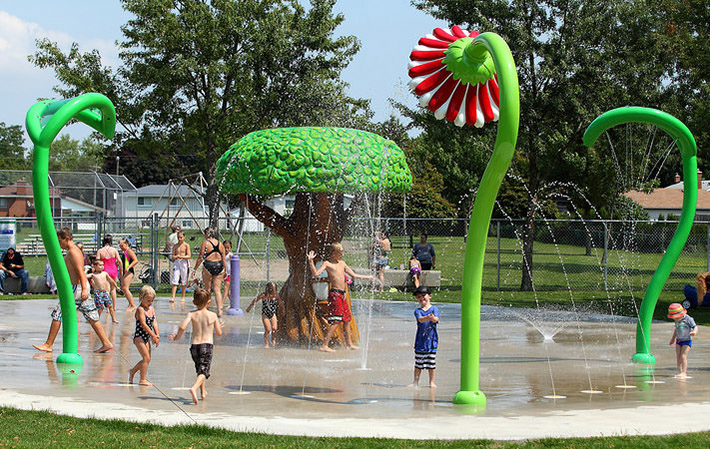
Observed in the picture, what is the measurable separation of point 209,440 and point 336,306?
519cm

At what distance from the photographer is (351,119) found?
27547 mm

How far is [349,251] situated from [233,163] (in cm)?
2631

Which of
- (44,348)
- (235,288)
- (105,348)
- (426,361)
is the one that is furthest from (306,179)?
(235,288)

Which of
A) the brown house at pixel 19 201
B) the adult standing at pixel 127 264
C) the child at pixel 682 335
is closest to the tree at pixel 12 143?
the brown house at pixel 19 201

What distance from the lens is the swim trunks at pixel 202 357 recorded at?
796 centimetres

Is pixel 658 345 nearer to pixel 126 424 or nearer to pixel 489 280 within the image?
pixel 126 424

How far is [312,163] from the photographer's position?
10.6 metres

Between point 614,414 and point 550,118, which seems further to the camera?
point 550,118

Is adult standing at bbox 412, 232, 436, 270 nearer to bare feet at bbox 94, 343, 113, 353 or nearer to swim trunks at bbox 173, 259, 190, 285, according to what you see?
swim trunks at bbox 173, 259, 190, 285

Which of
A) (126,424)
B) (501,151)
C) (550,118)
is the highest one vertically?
(550,118)

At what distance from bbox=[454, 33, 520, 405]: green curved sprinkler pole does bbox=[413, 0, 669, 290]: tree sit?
464 inches

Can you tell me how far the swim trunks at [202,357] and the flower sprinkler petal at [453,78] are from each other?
3299 mm

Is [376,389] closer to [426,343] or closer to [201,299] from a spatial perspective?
[426,343]

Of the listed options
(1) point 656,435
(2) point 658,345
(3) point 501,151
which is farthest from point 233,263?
(1) point 656,435
